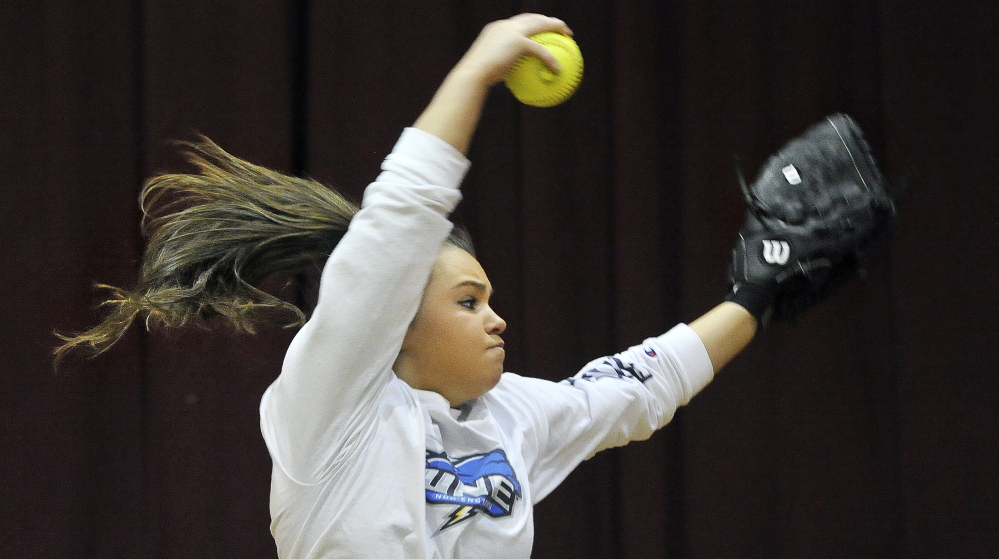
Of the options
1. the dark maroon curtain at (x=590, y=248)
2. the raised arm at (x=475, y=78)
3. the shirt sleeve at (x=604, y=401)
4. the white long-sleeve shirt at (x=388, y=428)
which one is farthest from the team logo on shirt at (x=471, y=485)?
the dark maroon curtain at (x=590, y=248)

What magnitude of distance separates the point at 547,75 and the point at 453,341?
339mm

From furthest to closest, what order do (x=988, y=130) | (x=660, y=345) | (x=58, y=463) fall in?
(x=988, y=130)
(x=58, y=463)
(x=660, y=345)

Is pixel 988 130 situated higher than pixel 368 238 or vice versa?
pixel 988 130

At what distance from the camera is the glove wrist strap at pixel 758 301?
1.36 m

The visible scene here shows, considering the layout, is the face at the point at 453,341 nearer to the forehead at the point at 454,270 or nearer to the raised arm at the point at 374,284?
the forehead at the point at 454,270

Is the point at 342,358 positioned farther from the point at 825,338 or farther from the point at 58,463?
the point at 825,338

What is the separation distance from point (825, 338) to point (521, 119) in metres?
0.83

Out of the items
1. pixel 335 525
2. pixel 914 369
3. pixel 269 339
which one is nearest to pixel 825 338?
pixel 914 369

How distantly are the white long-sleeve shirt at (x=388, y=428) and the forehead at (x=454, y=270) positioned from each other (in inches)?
5.5

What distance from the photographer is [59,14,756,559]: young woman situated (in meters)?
0.96

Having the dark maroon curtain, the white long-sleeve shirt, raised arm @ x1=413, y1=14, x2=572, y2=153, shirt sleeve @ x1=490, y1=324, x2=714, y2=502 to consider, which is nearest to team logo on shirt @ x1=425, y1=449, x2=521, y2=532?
the white long-sleeve shirt

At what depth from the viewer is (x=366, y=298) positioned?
945 mm

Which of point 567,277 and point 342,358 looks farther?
point 567,277

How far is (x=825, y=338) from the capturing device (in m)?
2.11
